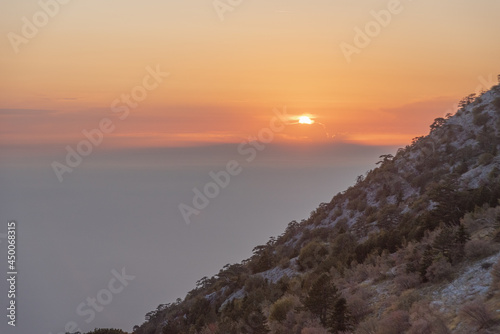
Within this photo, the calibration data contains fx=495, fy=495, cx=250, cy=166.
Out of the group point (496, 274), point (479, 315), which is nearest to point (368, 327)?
point (479, 315)

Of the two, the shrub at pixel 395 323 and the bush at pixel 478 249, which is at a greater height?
the bush at pixel 478 249

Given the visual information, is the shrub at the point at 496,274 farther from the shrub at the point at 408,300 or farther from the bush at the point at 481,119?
the bush at the point at 481,119

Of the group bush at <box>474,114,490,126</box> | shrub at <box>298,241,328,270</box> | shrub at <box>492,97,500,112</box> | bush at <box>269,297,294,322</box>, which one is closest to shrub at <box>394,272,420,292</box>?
bush at <box>269,297,294,322</box>

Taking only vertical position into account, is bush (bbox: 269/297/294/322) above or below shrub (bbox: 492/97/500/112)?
below

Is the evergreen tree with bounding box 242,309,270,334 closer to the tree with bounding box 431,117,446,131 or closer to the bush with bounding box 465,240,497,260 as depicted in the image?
the bush with bounding box 465,240,497,260

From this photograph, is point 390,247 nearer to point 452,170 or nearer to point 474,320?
point 474,320

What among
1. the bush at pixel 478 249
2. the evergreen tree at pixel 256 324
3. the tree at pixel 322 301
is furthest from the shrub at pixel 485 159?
the evergreen tree at pixel 256 324
